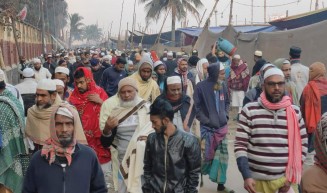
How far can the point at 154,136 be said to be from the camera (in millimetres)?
3316

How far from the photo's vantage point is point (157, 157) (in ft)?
10.7

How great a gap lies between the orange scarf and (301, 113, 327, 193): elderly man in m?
0.98

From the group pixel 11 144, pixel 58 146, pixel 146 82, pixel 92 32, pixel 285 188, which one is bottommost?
pixel 285 188

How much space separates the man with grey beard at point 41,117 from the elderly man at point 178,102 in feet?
3.88

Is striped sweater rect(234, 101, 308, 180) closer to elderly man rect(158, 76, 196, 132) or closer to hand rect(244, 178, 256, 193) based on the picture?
hand rect(244, 178, 256, 193)

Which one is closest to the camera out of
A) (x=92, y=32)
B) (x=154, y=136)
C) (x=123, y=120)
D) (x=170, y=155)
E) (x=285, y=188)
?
(x=170, y=155)

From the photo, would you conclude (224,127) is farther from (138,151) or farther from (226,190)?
(138,151)

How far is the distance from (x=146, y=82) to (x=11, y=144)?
202 cm

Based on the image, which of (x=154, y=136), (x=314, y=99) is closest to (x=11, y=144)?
(x=154, y=136)

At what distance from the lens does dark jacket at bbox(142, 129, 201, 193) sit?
3.22 metres

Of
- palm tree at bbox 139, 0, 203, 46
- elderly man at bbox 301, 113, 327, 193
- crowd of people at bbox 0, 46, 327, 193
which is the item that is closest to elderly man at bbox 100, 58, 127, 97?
crowd of people at bbox 0, 46, 327, 193

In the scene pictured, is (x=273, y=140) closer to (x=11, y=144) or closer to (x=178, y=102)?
(x=178, y=102)

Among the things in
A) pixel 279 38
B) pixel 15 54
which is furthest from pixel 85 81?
pixel 15 54

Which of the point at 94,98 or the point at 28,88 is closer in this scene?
the point at 94,98
